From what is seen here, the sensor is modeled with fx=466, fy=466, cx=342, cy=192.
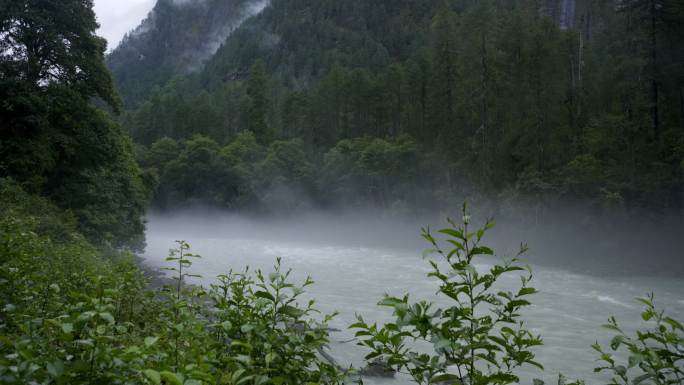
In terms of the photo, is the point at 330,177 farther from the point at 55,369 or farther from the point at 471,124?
the point at 55,369

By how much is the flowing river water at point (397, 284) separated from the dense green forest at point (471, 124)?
5.49m

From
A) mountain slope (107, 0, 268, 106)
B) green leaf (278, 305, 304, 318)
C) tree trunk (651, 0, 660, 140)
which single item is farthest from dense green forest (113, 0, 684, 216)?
mountain slope (107, 0, 268, 106)

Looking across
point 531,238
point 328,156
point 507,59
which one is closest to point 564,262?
point 531,238

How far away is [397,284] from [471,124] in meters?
19.3

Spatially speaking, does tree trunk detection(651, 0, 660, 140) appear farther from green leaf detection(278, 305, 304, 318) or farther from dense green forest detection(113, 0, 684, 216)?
green leaf detection(278, 305, 304, 318)

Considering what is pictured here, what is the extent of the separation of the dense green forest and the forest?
15 cm

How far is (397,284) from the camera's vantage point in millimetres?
18953

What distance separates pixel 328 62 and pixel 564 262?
6130 cm

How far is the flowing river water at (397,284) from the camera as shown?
10664 mm

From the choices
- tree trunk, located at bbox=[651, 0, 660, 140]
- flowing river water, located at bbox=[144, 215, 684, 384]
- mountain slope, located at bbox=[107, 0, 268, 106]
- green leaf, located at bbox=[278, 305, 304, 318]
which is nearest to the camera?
green leaf, located at bbox=[278, 305, 304, 318]

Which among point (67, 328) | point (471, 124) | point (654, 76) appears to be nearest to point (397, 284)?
point (654, 76)

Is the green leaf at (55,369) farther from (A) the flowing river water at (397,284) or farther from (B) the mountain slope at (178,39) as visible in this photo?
(B) the mountain slope at (178,39)

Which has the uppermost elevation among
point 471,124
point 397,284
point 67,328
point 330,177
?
point 471,124

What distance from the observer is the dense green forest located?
2406 centimetres
